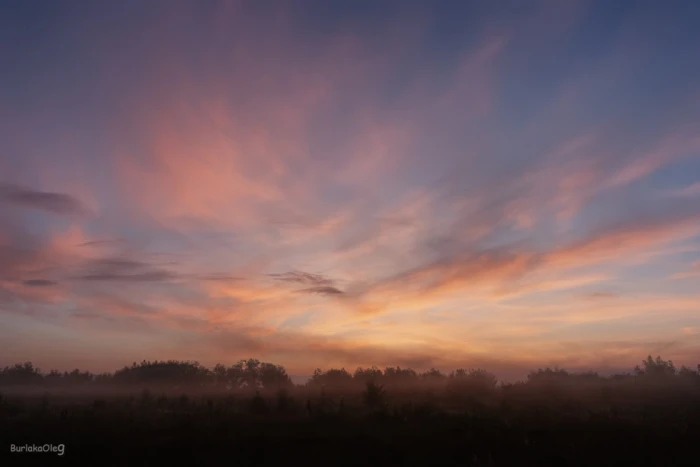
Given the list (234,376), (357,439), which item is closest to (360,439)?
(357,439)

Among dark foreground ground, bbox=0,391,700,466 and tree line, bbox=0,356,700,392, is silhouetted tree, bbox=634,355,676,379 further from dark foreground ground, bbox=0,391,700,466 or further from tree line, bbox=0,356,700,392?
dark foreground ground, bbox=0,391,700,466

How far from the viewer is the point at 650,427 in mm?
31234

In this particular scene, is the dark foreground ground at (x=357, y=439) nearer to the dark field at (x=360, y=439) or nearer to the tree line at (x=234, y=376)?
the dark field at (x=360, y=439)

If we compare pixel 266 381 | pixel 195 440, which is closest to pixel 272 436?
pixel 195 440

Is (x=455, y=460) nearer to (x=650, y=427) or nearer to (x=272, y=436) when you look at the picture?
(x=272, y=436)

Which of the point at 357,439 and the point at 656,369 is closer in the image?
the point at 357,439

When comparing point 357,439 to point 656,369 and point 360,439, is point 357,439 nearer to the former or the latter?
point 360,439

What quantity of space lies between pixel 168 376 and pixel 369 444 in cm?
10950

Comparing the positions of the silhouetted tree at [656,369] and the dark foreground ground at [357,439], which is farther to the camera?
the silhouetted tree at [656,369]

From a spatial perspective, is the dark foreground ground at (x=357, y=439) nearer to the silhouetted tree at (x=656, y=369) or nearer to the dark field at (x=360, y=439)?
the dark field at (x=360, y=439)

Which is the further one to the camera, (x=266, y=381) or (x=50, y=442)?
(x=266, y=381)

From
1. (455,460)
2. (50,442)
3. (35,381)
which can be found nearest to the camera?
(455,460)

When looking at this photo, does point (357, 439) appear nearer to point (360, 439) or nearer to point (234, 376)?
point (360, 439)

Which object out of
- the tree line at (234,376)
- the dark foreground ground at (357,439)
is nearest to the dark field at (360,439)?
the dark foreground ground at (357,439)
